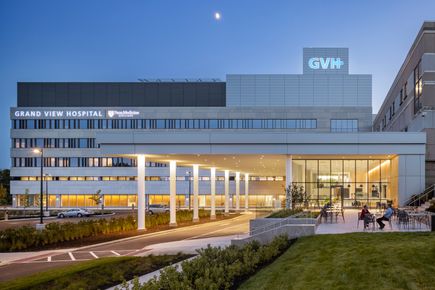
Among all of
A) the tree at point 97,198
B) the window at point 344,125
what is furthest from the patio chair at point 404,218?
the tree at point 97,198

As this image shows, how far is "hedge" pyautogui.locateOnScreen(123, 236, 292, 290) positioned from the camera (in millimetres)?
11664

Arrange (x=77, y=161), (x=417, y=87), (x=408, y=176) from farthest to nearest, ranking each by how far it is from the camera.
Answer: (x=77, y=161) < (x=417, y=87) < (x=408, y=176)

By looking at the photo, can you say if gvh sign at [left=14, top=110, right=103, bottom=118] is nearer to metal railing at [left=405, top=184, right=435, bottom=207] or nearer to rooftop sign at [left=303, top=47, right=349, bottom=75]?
rooftop sign at [left=303, top=47, right=349, bottom=75]

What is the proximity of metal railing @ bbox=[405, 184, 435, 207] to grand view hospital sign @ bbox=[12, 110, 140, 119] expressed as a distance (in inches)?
2343

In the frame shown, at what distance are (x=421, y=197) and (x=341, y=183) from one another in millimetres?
6729

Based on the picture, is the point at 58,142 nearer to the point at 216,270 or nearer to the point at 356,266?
the point at 216,270

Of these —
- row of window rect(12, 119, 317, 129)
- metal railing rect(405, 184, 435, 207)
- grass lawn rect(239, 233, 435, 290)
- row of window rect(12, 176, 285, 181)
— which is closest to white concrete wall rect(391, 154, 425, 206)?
metal railing rect(405, 184, 435, 207)

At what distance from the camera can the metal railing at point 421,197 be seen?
36284 mm

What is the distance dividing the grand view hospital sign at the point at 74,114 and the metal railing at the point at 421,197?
5951cm

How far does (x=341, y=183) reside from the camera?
40.3 m

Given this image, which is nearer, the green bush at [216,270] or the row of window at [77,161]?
the green bush at [216,270]

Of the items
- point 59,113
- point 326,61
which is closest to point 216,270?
point 326,61

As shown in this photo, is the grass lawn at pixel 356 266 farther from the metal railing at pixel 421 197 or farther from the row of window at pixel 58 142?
the row of window at pixel 58 142

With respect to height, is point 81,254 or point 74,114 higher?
point 74,114
